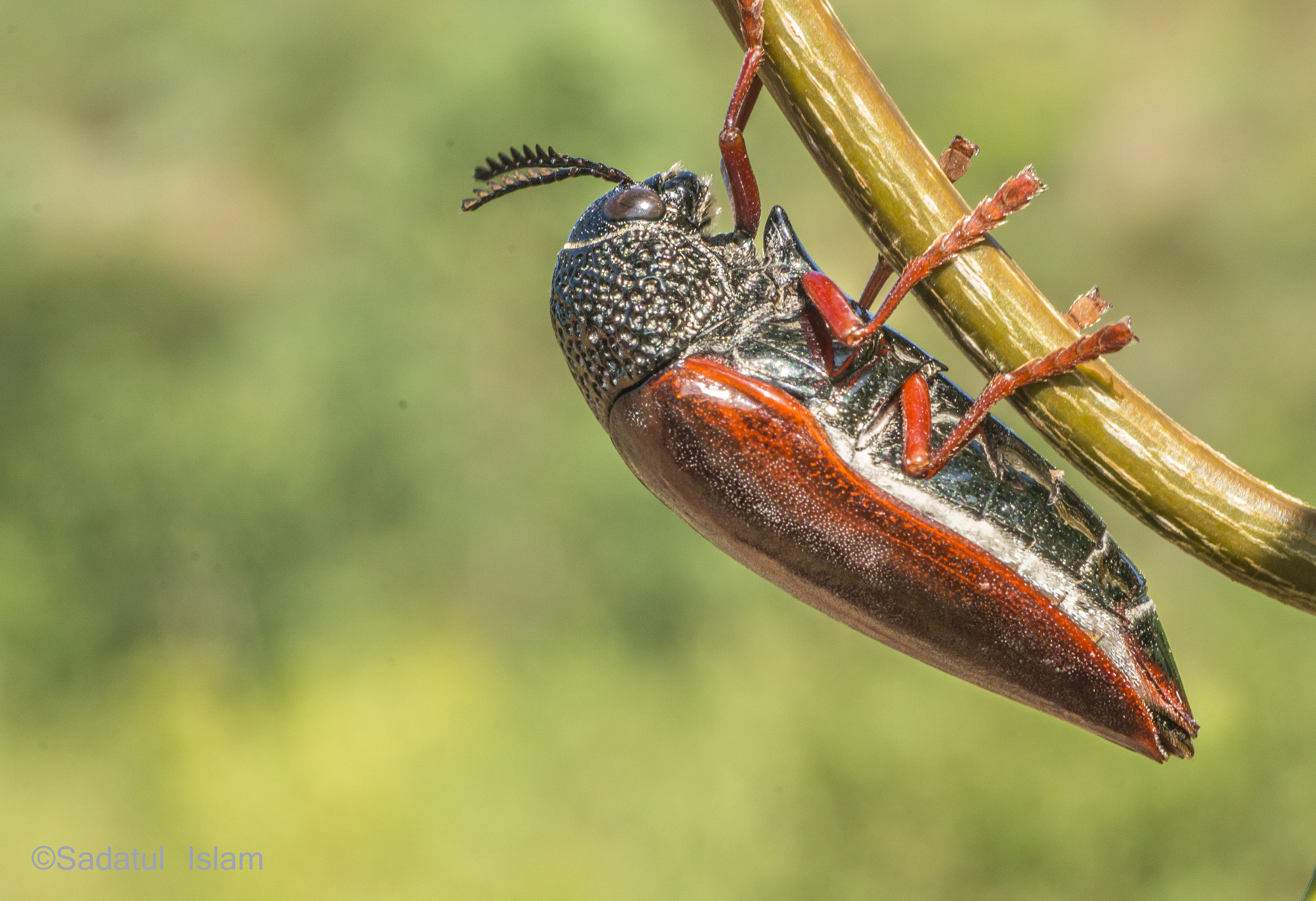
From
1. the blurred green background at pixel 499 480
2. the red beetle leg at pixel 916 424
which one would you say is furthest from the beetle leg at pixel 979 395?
the blurred green background at pixel 499 480

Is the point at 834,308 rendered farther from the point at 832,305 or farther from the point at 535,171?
the point at 535,171

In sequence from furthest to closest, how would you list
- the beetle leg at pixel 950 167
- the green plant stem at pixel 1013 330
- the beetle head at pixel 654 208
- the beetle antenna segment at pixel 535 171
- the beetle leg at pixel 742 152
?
the beetle head at pixel 654 208
the beetle antenna segment at pixel 535 171
the beetle leg at pixel 950 167
the beetle leg at pixel 742 152
the green plant stem at pixel 1013 330

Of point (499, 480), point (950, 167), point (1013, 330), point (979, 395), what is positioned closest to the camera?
point (1013, 330)

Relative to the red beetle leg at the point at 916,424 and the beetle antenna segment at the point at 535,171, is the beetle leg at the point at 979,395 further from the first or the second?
the beetle antenna segment at the point at 535,171

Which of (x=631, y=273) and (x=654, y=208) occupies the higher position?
(x=654, y=208)

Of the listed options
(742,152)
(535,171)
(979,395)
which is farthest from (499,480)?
(979,395)

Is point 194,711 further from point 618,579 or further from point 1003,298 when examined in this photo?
point 1003,298

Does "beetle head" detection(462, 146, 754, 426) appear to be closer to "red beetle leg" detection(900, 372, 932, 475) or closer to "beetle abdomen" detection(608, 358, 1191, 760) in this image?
"beetle abdomen" detection(608, 358, 1191, 760)
